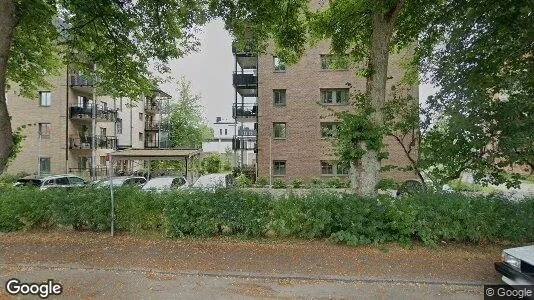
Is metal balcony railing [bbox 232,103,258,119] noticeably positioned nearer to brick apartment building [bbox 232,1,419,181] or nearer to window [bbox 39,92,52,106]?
brick apartment building [bbox 232,1,419,181]

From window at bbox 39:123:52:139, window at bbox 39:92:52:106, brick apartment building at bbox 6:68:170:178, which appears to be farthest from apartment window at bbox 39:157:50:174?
window at bbox 39:92:52:106

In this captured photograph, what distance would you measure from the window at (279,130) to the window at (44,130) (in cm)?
1895

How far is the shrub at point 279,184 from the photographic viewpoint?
24709 mm

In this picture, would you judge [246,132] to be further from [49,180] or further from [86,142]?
[49,180]

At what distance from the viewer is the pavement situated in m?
5.13

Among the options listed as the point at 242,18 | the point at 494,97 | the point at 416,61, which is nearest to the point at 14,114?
the point at 242,18

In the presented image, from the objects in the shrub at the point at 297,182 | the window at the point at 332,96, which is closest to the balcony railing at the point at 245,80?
the window at the point at 332,96

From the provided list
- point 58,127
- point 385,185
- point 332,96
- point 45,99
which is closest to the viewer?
point 385,185

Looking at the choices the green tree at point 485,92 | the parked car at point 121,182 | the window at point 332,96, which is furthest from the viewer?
the window at point 332,96

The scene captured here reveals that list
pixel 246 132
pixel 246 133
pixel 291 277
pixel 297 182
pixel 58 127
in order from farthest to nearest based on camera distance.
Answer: pixel 246 132 < pixel 246 133 < pixel 58 127 < pixel 297 182 < pixel 291 277

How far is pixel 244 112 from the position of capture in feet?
91.4

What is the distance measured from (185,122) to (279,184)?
1976cm

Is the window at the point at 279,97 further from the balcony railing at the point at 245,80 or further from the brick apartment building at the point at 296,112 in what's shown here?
the balcony railing at the point at 245,80

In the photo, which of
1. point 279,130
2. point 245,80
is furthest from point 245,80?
point 279,130
